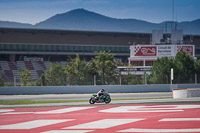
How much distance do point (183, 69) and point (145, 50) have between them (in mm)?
21235

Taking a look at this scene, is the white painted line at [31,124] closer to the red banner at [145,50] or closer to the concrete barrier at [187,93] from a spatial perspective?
the concrete barrier at [187,93]

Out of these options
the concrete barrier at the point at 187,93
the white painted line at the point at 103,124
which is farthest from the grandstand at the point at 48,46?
the white painted line at the point at 103,124

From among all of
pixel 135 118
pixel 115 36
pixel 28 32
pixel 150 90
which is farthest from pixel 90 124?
pixel 115 36

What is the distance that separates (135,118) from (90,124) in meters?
2.58

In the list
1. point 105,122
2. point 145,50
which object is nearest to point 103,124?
point 105,122

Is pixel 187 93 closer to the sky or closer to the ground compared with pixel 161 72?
closer to the ground

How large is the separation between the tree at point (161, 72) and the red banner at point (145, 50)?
1901 centimetres

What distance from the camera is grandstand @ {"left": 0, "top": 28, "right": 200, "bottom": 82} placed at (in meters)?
73.9

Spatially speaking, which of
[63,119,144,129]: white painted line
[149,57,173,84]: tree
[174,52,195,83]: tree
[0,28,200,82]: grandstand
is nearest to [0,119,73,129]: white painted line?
[63,119,144,129]: white painted line

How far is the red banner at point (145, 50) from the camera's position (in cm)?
6825

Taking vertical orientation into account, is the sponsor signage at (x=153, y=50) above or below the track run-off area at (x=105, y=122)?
above

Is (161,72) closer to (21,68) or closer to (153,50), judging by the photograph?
(153,50)

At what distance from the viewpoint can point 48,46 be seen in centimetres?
7756

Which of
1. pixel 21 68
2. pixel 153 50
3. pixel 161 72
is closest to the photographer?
pixel 161 72
